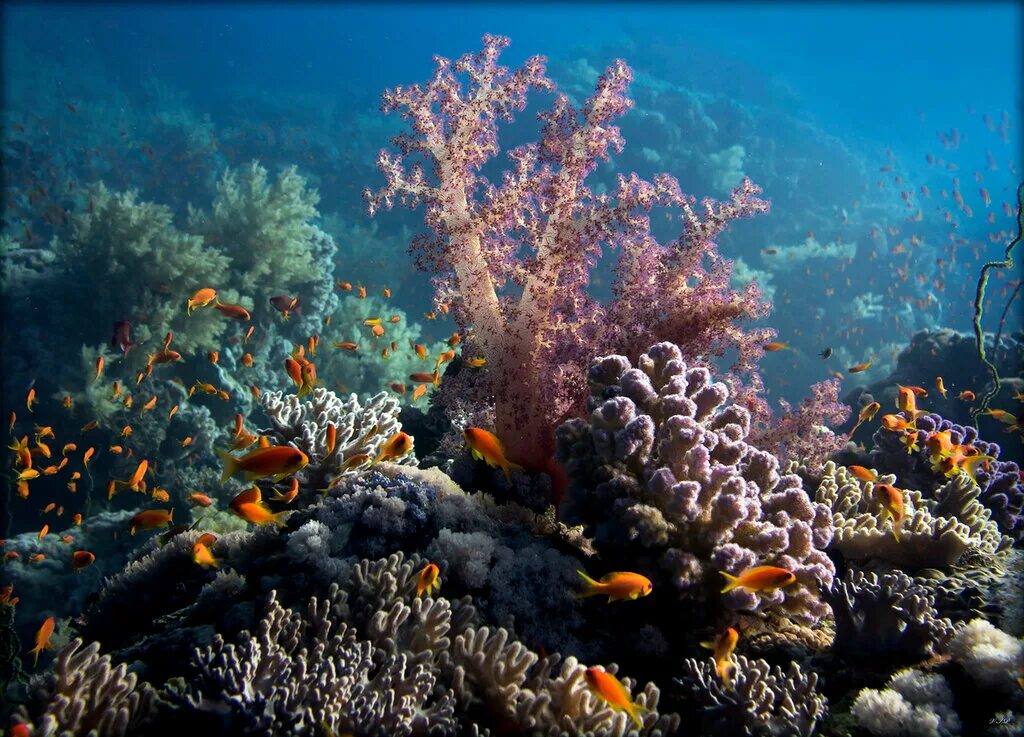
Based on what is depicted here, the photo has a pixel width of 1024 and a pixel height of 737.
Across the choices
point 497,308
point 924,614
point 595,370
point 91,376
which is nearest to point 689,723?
point 924,614

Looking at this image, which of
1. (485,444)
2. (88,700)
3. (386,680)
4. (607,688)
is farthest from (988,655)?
(88,700)

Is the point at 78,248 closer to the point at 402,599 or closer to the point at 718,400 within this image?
the point at 402,599

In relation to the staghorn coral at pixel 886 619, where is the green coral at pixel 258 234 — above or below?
above

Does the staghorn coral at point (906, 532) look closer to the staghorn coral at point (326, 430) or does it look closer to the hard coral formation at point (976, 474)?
the hard coral formation at point (976, 474)

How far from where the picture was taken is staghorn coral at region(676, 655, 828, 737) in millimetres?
2562

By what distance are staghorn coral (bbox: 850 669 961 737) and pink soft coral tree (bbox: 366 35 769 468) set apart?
91.9 inches

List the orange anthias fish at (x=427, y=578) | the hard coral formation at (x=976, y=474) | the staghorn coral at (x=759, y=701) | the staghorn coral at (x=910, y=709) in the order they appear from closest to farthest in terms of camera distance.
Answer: the staghorn coral at (x=910, y=709) < the staghorn coral at (x=759, y=701) < the orange anthias fish at (x=427, y=578) < the hard coral formation at (x=976, y=474)

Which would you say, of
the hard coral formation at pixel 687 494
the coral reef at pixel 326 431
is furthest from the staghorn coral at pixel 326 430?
the hard coral formation at pixel 687 494

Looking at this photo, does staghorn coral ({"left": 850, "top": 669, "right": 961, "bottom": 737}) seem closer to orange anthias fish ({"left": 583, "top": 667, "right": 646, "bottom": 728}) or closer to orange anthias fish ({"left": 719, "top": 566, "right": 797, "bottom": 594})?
orange anthias fish ({"left": 719, "top": 566, "right": 797, "bottom": 594})

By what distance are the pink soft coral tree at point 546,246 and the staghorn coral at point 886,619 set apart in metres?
1.82

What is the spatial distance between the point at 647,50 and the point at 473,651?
49183 millimetres

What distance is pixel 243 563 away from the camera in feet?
12.6

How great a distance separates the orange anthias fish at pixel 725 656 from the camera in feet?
8.57

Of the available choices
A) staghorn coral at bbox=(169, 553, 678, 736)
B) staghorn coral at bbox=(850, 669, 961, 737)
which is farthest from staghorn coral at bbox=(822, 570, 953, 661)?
staghorn coral at bbox=(169, 553, 678, 736)
